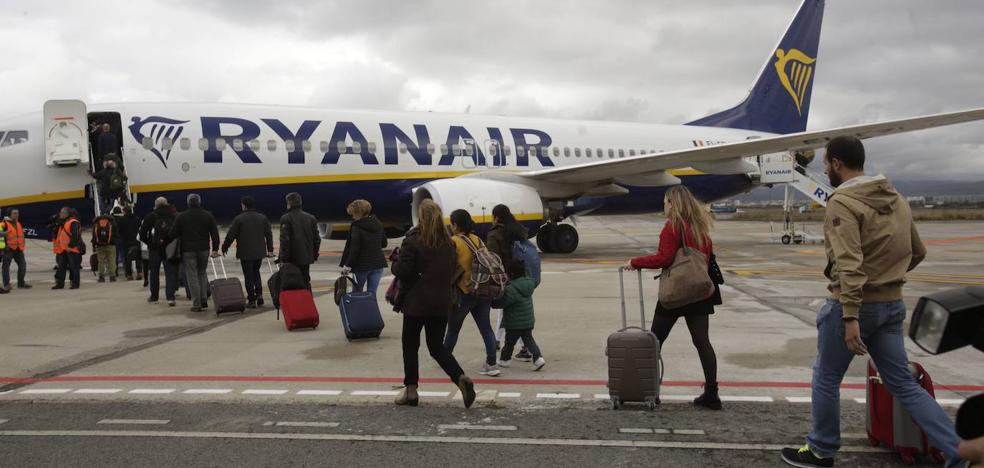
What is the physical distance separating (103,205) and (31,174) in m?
1.32

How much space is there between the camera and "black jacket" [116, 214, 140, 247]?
13891mm

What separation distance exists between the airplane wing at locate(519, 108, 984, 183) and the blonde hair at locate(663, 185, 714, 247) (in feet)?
35.7

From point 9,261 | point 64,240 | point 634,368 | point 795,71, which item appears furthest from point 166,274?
point 795,71

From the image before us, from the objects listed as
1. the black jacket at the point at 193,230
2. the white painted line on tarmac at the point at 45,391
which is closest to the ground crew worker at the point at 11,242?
the black jacket at the point at 193,230

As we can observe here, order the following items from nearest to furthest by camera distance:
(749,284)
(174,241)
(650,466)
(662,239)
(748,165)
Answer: (650,466) → (662,239) → (174,241) → (749,284) → (748,165)

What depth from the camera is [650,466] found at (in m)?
3.96

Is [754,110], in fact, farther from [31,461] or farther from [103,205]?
[31,461]

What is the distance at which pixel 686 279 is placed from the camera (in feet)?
16.1

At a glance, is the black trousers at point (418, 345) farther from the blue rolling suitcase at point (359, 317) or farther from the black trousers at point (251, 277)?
the black trousers at point (251, 277)

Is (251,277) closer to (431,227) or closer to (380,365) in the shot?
(380,365)

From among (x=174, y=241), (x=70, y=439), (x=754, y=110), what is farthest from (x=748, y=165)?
(x=70, y=439)

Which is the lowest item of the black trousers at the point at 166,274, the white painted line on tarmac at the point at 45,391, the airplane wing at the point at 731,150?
the white painted line on tarmac at the point at 45,391

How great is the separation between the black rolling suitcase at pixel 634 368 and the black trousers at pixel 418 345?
3.56 feet

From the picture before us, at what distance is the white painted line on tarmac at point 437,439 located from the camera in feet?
14.0
